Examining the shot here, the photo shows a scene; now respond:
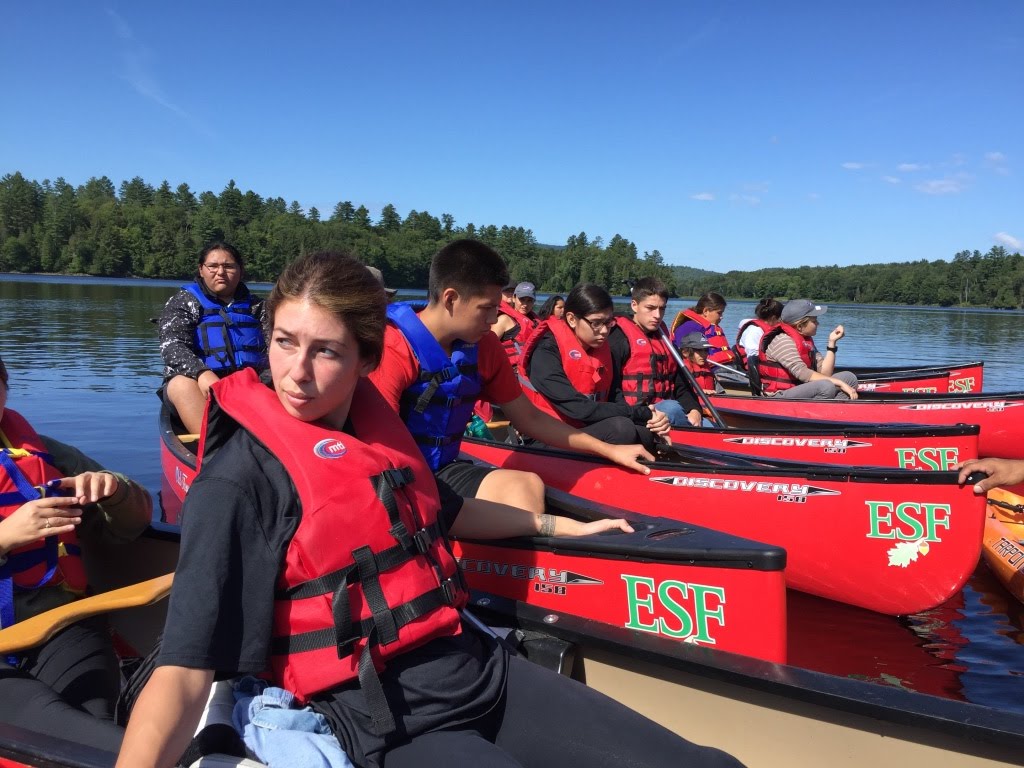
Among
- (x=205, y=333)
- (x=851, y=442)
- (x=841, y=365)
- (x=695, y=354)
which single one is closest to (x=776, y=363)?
(x=695, y=354)

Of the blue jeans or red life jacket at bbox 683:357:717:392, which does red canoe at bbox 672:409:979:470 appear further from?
the blue jeans

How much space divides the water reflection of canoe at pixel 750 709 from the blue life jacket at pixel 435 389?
70 centimetres

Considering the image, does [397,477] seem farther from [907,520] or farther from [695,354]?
[695,354]

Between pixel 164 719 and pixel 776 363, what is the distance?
26.5ft

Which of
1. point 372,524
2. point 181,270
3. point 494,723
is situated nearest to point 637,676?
point 494,723

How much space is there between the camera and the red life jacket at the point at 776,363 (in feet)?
27.5

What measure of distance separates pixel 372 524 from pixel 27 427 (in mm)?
1602

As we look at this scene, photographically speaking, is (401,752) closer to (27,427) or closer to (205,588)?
(205,588)

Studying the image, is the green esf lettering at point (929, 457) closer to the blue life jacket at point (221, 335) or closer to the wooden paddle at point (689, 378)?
the wooden paddle at point (689, 378)

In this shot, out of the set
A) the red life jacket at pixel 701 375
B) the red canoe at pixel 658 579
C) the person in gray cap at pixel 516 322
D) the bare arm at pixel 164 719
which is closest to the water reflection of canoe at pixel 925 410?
the red life jacket at pixel 701 375

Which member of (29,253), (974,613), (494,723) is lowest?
(974,613)

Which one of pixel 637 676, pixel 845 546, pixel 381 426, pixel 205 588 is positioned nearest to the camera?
pixel 205 588

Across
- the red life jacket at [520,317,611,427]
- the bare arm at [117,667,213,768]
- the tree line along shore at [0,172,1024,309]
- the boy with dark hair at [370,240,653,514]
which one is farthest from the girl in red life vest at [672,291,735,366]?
the tree line along shore at [0,172,1024,309]

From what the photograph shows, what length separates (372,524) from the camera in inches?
64.1
